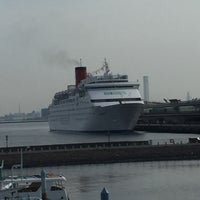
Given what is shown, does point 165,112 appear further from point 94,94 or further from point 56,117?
point 94,94

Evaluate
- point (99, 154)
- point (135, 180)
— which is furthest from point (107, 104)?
point (135, 180)

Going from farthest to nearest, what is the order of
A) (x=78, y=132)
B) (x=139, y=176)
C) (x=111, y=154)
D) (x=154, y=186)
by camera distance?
1. (x=78, y=132)
2. (x=111, y=154)
3. (x=139, y=176)
4. (x=154, y=186)

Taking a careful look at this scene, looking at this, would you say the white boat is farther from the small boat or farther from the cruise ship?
the cruise ship

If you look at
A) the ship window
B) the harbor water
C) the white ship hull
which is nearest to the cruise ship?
the white ship hull

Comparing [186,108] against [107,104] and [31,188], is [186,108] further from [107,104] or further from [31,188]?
[31,188]

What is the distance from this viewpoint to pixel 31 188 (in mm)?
24750

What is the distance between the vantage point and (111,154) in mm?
44188

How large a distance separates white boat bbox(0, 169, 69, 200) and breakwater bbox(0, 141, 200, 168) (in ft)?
56.3

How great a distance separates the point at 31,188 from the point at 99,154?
19.6m

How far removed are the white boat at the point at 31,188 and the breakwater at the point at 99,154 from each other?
1715 centimetres

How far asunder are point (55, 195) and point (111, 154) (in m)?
19.7

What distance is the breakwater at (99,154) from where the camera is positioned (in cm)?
4288

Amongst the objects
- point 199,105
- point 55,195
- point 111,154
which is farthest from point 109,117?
point 55,195

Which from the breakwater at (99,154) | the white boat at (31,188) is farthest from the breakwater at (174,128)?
the white boat at (31,188)
